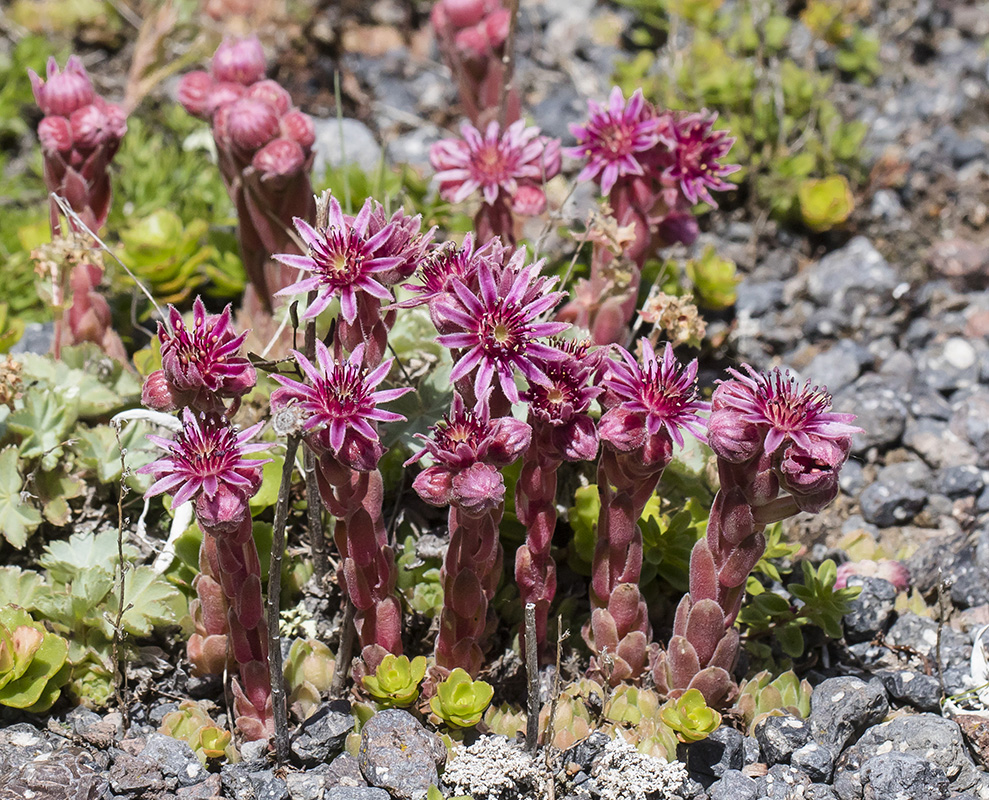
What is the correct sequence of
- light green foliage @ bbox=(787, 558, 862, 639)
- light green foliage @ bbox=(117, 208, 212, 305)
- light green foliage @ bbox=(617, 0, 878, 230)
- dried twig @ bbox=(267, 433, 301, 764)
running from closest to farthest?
dried twig @ bbox=(267, 433, 301, 764)
light green foliage @ bbox=(787, 558, 862, 639)
light green foliage @ bbox=(117, 208, 212, 305)
light green foliage @ bbox=(617, 0, 878, 230)

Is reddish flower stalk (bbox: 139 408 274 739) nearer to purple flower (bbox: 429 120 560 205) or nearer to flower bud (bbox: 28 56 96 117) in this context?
purple flower (bbox: 429 120 560 205)

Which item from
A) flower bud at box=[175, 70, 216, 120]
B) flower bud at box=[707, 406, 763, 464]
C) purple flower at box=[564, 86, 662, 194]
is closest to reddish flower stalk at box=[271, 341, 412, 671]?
flower bud at box=[707, 406, 763, 464]

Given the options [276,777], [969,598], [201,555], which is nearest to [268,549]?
[201,555]

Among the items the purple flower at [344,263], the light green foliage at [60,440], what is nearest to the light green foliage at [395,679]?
the purple flower at [344,263]

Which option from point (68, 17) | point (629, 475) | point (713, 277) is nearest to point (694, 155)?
point (713, 277)

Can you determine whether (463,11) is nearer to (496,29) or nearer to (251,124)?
(496,29)

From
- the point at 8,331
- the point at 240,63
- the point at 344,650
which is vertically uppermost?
the point at 240,63
